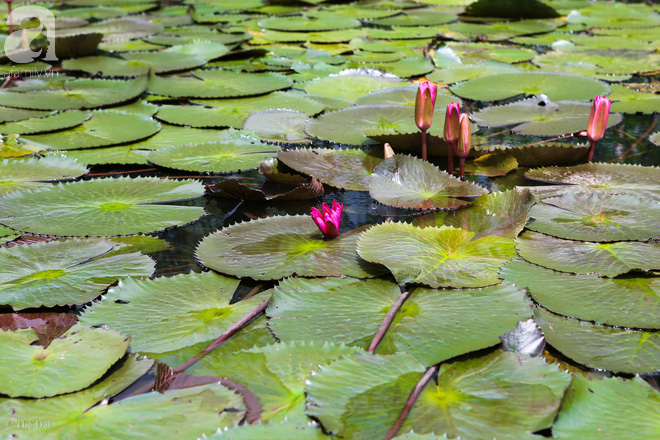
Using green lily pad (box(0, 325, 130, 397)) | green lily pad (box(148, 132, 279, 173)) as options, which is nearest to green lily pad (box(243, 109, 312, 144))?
green lily pad (box(148, 132, 279, 173))

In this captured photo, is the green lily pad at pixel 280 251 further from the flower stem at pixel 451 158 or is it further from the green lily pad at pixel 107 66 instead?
the green lily pad at pixel 107 66

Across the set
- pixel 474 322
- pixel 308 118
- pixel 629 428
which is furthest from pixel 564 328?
pixel 308 118

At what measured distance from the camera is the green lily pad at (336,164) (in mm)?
2074

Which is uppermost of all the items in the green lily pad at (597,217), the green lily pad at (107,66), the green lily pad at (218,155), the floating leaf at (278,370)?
the green lily pad at (107,66)

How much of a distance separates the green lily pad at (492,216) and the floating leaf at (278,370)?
0.69 meters

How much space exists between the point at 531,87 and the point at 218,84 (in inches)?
66.0

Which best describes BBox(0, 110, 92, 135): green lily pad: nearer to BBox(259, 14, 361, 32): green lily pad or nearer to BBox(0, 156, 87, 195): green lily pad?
BBox(0, 156, 87, 195): green lily pad

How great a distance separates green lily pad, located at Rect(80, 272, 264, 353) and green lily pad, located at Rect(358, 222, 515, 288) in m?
0.33

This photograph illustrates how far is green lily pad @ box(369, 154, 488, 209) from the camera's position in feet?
6.16

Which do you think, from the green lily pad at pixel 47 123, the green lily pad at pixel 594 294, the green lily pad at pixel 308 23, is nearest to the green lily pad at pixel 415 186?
the green lily pad at pixel 594 294

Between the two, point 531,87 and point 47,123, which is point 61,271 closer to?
point 47,123

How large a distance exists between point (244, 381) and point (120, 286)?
0.47 m

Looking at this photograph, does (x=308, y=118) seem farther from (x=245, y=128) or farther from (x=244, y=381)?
(x=244, y=381)

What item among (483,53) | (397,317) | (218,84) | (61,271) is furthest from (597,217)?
(483,53)
